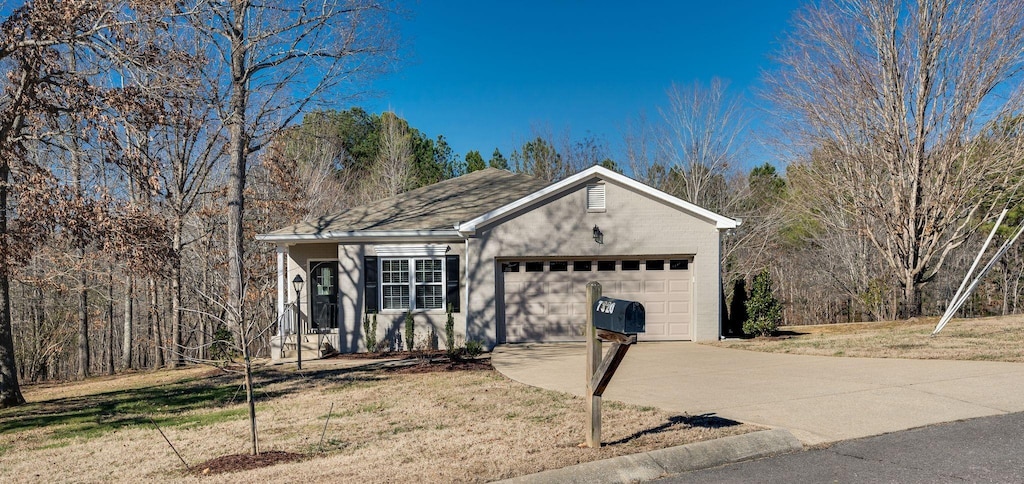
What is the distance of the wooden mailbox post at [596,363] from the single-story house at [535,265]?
920 centimetres

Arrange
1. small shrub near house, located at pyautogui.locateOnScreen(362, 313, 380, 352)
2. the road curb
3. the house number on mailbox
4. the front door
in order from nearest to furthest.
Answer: the road curb, the house number on mailbox, small shrub near house, located at pyautogui.locateOnScreen(362, 313, 380, 352), the front door

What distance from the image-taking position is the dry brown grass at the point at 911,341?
37.6 ft

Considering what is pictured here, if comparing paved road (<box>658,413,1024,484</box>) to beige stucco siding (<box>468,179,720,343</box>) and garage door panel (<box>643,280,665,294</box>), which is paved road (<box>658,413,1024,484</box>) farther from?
garage door panel (<box>643,280,665,294</box>)

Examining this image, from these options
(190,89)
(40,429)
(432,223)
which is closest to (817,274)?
(432,223)

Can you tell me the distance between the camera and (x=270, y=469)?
19.7 feet

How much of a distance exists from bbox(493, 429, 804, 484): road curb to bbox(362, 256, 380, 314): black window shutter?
11016 mm

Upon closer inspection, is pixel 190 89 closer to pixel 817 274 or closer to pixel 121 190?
pixel 121 190

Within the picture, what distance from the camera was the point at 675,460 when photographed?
18.6 feet

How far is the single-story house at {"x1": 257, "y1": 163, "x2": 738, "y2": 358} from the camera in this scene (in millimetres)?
15359

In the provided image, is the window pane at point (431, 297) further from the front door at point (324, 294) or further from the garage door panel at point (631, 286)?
the garage door panel at point (631, 286)

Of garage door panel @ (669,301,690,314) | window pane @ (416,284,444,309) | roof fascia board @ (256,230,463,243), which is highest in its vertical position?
roof fascia board @ (256,230,463,243)

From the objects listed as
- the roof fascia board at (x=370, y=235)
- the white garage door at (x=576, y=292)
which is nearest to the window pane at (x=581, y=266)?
the white garage door at (x=576, y=292)

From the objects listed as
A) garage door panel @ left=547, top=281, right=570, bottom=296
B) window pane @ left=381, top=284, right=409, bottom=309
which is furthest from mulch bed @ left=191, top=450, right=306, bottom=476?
garage door panel @ left=547, top=281, right=570, bottom=296

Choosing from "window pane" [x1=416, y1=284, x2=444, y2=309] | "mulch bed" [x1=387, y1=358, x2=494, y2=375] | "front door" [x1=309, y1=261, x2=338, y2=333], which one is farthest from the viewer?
"front door" [x1=309, y1=261, x2=338, y2=333]
